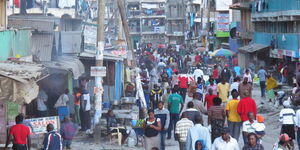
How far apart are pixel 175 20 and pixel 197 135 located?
10451 centimetres

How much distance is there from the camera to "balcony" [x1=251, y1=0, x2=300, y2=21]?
124ft

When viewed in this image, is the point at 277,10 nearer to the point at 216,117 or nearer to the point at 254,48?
the point at 254,48

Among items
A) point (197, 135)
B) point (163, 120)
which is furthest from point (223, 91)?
point (197, 135)

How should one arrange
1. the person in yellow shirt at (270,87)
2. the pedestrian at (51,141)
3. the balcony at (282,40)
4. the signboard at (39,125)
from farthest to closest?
the balcony at (282,40)
the person in yellow shirt at (270,87)
the signboard at (39,125)
the pedestrian at (51,141)

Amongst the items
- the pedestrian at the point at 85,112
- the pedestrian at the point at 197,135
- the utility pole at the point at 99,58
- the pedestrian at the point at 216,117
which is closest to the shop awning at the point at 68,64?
the pedestrian at the point at 85,112

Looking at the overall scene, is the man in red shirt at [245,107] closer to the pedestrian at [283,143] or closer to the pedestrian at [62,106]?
the pedestrian at [283,143]

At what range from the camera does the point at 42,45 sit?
2669 centimetres

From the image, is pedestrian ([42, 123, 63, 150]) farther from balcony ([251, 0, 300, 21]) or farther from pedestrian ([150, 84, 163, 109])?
balcony ([251, 0, 300, 21])

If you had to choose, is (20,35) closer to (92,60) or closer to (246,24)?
(92,60)

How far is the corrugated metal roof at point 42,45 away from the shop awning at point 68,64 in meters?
0.36

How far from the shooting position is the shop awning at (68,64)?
24.4 meters

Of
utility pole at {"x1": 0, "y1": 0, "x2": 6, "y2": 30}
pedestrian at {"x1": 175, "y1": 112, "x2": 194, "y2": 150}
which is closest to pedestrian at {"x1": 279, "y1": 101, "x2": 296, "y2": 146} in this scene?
pedestrian at {"x1": 175, "y1": 112, "x2": 194, "y2": 150}

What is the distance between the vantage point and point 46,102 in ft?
Result: 78.8

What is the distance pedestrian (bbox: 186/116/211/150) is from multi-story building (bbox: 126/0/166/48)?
338 ft
